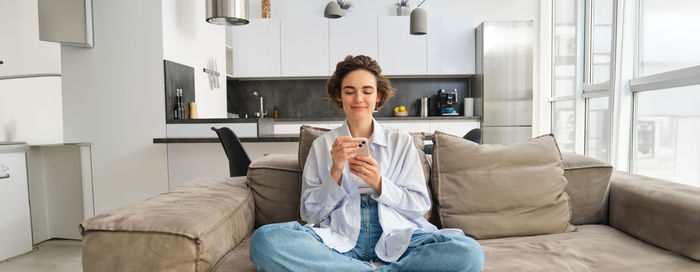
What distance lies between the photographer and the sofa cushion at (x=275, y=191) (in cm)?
186

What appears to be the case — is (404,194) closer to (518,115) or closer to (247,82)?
(518,115)

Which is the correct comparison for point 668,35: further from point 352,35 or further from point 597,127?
point 352,35

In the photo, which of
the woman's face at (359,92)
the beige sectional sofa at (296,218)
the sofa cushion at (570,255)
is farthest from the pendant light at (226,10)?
the sofa cushion at (570,255)

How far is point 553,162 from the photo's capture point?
73.5 inches

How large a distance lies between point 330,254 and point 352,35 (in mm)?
4441

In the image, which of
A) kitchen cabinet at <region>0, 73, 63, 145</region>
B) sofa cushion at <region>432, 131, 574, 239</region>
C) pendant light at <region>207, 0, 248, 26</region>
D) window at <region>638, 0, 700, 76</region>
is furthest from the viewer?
kitchen cabinet at <region>0, 73, 63, 145</region>

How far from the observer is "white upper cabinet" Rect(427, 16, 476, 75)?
541cm

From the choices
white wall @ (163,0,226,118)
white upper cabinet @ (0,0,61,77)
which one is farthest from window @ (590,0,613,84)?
white upper cabinet @ (0,0,61,77)

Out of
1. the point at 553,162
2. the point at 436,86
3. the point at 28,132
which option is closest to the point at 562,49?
the point at 436,86

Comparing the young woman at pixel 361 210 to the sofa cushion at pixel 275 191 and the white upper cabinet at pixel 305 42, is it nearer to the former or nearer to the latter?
the sofa cushion at pixel 275 191

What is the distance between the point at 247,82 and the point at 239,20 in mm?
2458

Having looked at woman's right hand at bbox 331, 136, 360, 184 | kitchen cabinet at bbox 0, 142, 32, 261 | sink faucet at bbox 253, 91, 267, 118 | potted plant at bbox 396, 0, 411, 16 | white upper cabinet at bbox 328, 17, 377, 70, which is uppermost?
potted plant at bbox 396, 0, 411, 16

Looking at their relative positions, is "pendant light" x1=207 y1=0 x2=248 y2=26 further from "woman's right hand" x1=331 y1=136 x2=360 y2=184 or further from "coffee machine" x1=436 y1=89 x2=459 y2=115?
"coffee machine" x1=436 y1=89 x2=459 y2=115

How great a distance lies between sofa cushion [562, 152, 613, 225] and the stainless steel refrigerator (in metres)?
3.31
